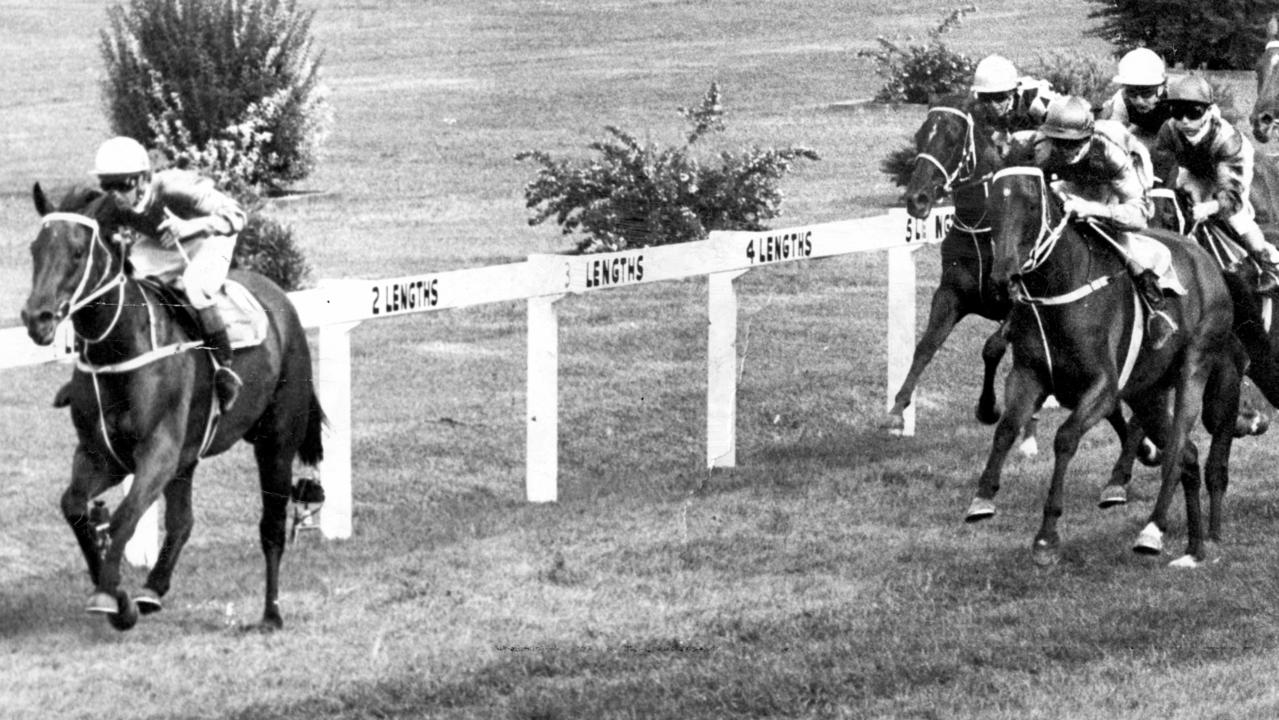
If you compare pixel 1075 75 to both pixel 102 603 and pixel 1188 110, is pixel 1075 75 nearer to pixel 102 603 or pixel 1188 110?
pixel 1188 110

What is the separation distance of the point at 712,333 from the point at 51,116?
67.7ft

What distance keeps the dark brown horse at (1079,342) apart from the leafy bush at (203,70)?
13.9m

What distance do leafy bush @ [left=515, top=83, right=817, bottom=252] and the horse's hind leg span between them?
9771 mm

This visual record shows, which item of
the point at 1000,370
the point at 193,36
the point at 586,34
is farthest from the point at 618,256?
the point at 586,34

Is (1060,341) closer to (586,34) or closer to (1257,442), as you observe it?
(1257,442)

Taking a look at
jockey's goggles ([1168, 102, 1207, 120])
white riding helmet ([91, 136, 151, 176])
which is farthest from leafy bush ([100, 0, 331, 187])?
white riding helmet ([91, 136, 151, 176])

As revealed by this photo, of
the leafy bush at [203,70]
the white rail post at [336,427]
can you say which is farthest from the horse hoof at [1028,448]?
the leafy bush at [203,70]

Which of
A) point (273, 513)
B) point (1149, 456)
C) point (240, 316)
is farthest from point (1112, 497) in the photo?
point (240, 316)

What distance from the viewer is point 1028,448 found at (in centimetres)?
1333

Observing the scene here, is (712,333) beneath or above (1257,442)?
above

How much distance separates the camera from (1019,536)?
11055 mm

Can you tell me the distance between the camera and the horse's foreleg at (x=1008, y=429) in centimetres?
1003

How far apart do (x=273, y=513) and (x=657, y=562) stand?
74.0 inches

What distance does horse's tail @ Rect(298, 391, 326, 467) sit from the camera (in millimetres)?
9555
